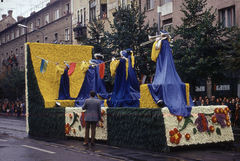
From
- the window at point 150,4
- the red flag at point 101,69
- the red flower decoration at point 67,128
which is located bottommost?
the red flower decoration at point 67,128

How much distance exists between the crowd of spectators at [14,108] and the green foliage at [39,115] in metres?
Result: 25.8

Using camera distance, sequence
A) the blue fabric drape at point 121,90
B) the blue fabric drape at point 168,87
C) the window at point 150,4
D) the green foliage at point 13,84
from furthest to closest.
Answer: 1. the green foliage at point 13,84
2. the window at point 150,4
3. the blue fabric drape at point 121,90
4. the blue fabric drape at point 168,87

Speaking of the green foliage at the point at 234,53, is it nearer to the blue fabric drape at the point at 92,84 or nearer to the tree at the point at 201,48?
the tree at the point at 201,48

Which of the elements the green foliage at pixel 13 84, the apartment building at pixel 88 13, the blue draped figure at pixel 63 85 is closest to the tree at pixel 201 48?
the blue draped figure at pixel 63 85

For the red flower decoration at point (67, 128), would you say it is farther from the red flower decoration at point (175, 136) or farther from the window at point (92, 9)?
the window at point (92, 9)

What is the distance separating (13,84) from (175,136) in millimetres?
40198

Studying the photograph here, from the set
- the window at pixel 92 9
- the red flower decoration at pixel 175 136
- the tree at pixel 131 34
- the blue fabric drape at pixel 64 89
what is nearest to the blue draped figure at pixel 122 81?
the red flower decoration at pixel 175 136

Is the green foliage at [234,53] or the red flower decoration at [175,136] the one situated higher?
the green foliage at [234,53]

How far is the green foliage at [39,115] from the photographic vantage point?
1561cm

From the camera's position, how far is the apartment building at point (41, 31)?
154 ft

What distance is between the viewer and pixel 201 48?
21.4 m

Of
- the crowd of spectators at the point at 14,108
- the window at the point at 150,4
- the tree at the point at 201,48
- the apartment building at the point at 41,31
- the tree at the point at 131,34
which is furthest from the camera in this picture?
the apartment building at the point at 41,31

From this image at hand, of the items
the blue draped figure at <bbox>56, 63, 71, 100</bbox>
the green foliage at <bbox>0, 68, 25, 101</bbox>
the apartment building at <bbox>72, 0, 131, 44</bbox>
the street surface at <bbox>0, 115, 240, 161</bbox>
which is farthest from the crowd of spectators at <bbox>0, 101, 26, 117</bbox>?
the street surface at <bbox>0, 115, 240, 161</bbox>

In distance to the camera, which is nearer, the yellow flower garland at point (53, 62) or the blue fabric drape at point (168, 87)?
the blue fabric drape at point (168, 87)
